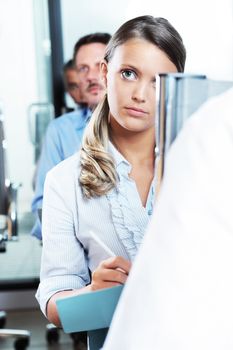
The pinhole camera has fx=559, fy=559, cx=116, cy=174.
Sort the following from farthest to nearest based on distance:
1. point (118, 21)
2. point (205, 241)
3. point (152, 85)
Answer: point (118, 21) → point (152, 85) → point (205, 241)

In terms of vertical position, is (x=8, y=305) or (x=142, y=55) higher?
(x=142, y=55)

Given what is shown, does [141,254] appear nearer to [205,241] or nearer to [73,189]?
[205,241]

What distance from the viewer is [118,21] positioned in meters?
2.54

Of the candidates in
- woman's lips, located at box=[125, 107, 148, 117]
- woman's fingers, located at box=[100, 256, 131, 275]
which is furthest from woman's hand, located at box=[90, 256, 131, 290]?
woman's lips, located at box=[125, 107, 148, 117]

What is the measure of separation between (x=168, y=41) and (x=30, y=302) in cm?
202

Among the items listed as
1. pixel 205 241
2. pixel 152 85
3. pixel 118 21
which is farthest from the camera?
pixel 118 21

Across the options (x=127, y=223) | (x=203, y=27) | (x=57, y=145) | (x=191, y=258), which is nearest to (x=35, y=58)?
(x=57, y=145)

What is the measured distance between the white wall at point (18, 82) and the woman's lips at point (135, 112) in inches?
72.8

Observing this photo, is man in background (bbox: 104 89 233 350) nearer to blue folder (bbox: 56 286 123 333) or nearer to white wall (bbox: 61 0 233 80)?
blue folder (bbox: 56 286 123 333)

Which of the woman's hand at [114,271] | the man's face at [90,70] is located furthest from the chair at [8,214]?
the woman's hand at [114,271]

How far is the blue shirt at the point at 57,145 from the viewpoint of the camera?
80.2 inches

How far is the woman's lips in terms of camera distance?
2.72 ft

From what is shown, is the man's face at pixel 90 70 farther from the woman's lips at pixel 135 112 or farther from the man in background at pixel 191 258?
the man in background at pixel 191 258

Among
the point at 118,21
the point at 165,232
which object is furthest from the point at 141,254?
the point at 118,21
